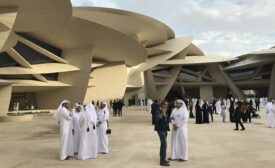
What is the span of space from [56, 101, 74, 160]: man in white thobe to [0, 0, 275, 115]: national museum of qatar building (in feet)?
32.4

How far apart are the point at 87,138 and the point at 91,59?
915 inches

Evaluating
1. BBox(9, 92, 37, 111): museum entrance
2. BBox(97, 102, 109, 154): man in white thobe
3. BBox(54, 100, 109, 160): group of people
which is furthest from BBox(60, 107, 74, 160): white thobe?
BBox(9, 92, 37, 111): museum entrance

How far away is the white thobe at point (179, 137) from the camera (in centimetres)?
727

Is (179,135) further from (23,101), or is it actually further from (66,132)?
(23,101)

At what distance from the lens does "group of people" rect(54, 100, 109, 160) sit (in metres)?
7.62

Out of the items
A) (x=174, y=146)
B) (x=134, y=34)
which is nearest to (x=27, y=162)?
(x=174, y=146)

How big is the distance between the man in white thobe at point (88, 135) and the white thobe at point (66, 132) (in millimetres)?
320

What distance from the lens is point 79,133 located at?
8.30 metres

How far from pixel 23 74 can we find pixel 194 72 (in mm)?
39468

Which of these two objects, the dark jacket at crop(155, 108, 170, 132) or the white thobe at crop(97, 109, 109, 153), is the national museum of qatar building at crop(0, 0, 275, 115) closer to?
the white thobe at crop(97, 109, 109, 153)

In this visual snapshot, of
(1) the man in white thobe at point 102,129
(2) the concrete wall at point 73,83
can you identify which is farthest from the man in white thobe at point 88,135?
(2) the concrete wall at point 73,83

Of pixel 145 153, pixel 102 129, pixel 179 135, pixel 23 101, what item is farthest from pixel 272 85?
pixel 179 135

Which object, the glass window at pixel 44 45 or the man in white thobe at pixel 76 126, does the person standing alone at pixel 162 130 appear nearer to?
the man in white thobe at pixel 76 126

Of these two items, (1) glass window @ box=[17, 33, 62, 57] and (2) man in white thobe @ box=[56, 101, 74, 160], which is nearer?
(2) man in white thobe @ box=[56, 101, 74, 160]
